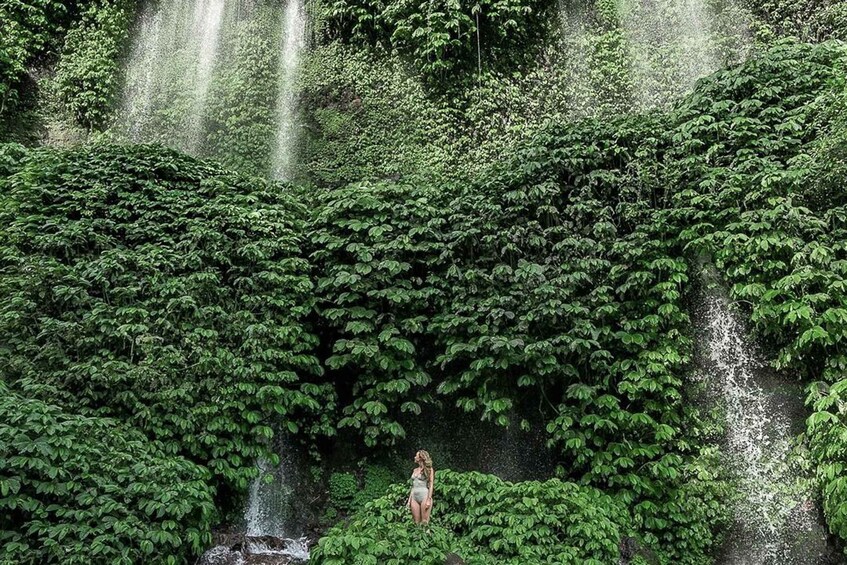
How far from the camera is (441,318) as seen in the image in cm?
799

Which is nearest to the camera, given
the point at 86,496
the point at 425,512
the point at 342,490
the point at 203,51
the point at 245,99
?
the point at 86,496

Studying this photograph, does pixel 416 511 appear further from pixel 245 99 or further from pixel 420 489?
pixel 245 99

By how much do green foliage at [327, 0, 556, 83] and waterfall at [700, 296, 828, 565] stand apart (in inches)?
282

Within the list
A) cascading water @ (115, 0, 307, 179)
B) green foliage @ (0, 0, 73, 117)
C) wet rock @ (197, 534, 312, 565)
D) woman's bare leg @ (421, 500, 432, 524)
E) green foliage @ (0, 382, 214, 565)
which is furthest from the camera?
cascading water @ (115, 0, 307, 179)

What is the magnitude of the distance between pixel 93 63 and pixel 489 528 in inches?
539

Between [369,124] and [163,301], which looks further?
[369,124]

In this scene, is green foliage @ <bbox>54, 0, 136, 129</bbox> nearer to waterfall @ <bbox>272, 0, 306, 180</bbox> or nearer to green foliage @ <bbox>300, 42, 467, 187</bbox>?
waterfall @ <bbox>272, 0, 306, 180</bbox>

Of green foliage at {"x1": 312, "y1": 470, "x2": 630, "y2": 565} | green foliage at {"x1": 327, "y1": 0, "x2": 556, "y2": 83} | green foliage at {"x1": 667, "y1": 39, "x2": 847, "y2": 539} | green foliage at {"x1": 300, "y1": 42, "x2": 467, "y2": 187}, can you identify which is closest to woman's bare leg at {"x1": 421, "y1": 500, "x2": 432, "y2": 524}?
green foliage at {"x1": 312, "y1": 470, "x2": 630, "y2": 565}

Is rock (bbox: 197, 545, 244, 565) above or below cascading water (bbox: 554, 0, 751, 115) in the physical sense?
below

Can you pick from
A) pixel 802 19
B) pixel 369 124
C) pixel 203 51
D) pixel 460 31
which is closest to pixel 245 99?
pixel 203 51

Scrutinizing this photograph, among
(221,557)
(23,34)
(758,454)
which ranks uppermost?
(23,34)

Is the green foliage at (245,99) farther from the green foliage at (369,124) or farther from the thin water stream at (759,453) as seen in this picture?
the thin water stream at (759,453)

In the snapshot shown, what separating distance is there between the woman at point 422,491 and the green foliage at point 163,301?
206 cm

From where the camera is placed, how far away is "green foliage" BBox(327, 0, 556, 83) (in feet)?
38.3
